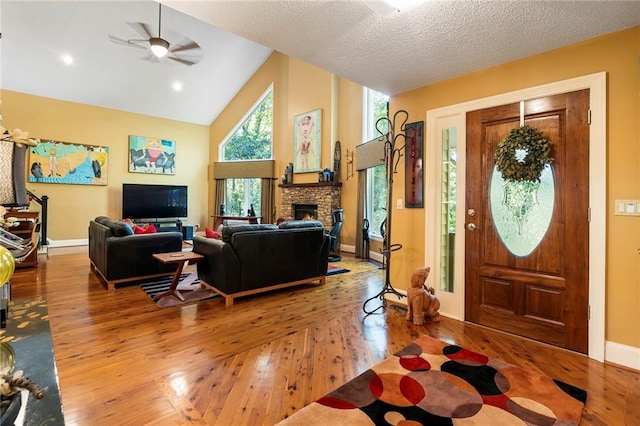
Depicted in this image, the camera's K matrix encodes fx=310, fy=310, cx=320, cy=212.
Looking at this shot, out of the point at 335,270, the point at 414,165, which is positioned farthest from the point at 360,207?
the point at 414,165

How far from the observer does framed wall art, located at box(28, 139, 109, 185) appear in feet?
22.6

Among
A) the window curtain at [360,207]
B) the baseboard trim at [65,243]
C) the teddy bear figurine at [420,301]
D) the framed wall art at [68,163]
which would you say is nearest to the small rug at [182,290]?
the teddy bear figurine at [420,301]

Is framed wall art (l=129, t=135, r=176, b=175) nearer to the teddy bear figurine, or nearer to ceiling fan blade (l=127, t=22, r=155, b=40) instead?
ceiling fan blade (l=127, t=22, r=155, b=40)

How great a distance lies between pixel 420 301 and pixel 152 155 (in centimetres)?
819

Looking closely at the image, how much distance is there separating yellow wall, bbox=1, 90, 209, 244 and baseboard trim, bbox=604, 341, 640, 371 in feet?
30.8

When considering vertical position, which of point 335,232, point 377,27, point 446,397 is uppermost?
point 377,27

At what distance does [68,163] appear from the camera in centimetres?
726

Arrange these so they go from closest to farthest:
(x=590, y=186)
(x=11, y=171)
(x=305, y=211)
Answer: (x=11, y=171)
(x=590, y=186)
(x=305, y=211)

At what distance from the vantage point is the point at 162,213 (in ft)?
27.6

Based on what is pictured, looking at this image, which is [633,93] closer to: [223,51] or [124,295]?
[124,295]

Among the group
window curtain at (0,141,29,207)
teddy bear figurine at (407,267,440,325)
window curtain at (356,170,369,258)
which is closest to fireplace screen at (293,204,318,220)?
window curtain at (356,170,369,258)

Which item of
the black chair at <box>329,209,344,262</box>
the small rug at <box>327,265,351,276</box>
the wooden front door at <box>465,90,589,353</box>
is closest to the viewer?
the wooden front door at <box>465,90,589,353</box>

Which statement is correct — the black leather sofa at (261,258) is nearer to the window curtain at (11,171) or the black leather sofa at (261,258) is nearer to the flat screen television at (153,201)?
the window curtain at (11,171)

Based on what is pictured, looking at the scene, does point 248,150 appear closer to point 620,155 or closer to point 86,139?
point 86,139
